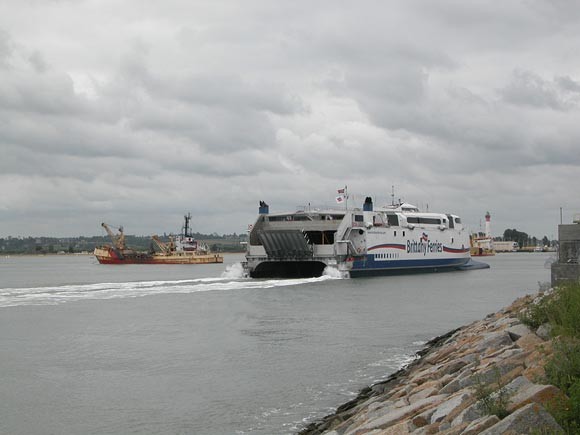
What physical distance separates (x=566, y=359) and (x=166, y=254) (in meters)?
103

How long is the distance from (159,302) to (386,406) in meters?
24.8

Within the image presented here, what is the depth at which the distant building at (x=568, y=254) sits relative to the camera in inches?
771

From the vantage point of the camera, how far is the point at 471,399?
762cm

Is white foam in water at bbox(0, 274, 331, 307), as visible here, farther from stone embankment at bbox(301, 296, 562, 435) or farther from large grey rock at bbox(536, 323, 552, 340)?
large grey rock at bbox(536, 323, 552, 340)

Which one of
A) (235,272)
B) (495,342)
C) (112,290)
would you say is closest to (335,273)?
(235,272)

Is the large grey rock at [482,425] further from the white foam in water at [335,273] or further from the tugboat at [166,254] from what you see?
the tugboat at [166,254]

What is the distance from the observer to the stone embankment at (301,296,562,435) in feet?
20.6

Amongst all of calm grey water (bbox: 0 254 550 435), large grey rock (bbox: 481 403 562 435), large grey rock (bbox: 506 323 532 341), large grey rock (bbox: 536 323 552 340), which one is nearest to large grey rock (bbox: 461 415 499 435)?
large grey rock (bbox: 481 403 562 435)

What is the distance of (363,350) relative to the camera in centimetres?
1939

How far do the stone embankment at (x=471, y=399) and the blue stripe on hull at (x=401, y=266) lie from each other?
35.6 meters

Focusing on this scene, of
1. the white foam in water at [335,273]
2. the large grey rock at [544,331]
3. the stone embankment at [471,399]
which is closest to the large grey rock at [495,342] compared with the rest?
the stone embankment at [471,399]

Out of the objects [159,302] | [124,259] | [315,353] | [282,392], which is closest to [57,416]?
[282,392]

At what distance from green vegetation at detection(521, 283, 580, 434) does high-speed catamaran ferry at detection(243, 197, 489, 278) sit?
3464 centimetres

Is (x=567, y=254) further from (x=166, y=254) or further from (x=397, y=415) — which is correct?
(x=166, y=254)
